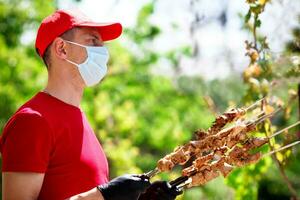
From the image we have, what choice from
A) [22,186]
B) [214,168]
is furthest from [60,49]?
[214,168]

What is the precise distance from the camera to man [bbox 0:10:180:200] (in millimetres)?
2729

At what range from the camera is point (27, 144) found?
108 inches

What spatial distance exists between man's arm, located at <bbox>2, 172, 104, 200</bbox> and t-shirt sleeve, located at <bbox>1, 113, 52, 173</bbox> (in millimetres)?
21

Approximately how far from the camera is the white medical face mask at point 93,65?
3143 millimetres

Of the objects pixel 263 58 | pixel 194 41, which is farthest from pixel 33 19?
pixel 263 58

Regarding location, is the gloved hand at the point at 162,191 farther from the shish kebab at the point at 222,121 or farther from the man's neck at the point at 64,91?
the man's neck at the point at 64,91

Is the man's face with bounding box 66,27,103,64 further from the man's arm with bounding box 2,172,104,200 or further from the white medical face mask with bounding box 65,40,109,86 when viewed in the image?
the man's arm with bounding box 2,172,104,200

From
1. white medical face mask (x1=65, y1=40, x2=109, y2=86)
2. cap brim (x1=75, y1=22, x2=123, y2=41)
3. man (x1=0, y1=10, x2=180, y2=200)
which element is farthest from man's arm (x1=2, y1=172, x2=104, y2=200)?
cap brim (x1=75, y1=22, x2=123, y2=41)

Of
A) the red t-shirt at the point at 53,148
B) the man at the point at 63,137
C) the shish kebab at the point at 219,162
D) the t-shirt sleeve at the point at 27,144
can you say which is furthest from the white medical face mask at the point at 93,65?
the shish kebab at the point at 219,162

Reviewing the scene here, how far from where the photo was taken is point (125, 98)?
51.5 ft

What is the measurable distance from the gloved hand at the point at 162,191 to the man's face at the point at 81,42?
629 millimetres

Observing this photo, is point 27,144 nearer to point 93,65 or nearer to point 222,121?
point 93,65

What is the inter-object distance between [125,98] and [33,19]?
311 cm

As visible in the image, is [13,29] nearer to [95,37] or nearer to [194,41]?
[194,41]
